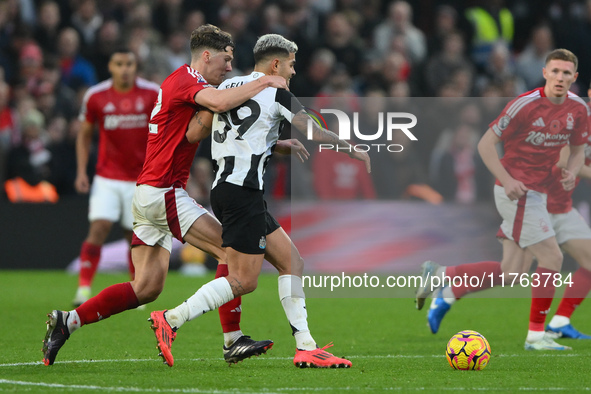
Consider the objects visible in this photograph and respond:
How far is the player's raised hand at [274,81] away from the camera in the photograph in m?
6.43

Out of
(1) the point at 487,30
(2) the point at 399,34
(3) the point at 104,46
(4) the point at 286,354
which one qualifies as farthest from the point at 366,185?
(4) the point at 286,354

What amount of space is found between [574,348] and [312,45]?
33.6ft

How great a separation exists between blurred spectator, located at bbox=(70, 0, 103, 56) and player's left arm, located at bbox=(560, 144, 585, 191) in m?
9.63

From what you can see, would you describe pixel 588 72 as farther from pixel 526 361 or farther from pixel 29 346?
pixel 29 346

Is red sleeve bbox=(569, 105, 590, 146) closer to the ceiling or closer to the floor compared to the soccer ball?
closer to the ceiling

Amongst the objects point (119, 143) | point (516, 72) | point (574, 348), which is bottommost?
point (574, 348)

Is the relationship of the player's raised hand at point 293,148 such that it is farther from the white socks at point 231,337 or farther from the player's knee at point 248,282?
the white socks at point 231,337

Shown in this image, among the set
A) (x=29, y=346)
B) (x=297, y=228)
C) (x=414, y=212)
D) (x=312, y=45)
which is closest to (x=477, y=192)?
(x=414, y=212)

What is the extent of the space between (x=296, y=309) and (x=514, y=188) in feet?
7.81

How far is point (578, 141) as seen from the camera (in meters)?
8.19

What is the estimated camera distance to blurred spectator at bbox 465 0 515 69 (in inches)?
726

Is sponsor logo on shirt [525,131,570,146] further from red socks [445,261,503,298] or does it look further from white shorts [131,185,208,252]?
white shorts [131,185,208,252]

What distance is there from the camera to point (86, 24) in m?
15.9

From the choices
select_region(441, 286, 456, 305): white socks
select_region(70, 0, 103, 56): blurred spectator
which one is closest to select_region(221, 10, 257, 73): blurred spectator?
select_region(70, 0, 103, 56): blurred spectator
